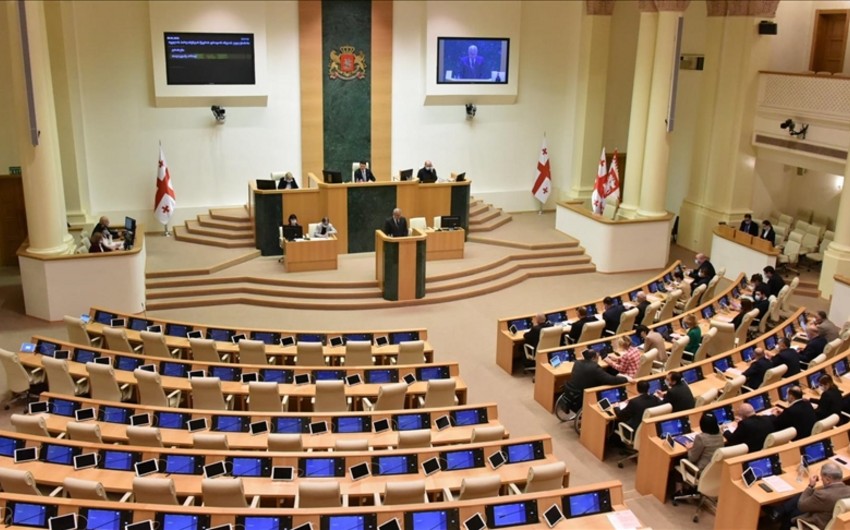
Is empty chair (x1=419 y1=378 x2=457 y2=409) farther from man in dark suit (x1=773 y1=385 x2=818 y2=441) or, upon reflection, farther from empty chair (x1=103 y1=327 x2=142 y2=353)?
empty chair (x1=103 y1=327 x2=142 y2=353)

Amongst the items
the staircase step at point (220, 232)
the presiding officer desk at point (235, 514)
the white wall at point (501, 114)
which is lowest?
the presiding officer desk at point (235, 514)

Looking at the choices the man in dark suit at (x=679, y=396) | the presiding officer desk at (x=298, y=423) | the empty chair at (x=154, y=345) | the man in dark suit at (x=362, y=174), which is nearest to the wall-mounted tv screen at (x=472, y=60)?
the man in dark suit at (x=362, y=174)

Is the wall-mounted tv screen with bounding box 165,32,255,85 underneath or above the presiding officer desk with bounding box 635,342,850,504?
above

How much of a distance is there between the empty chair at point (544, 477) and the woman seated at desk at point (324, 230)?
998 cm

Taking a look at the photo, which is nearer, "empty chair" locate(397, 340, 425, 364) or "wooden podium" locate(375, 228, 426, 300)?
"empty chair" locate(397, 340, 425, 364)

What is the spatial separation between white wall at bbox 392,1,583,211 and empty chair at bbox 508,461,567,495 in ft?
46.2

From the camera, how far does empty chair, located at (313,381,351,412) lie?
10.4 m

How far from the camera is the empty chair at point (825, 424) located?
953 centimetres


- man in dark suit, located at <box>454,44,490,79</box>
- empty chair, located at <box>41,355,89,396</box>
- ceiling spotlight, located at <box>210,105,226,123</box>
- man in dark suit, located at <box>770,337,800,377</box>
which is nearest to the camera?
empty chair, located at <box>41,355,89,396</box>

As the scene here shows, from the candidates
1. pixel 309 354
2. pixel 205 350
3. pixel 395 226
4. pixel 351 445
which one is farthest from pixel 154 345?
pixel 395 226

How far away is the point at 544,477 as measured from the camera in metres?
8.24

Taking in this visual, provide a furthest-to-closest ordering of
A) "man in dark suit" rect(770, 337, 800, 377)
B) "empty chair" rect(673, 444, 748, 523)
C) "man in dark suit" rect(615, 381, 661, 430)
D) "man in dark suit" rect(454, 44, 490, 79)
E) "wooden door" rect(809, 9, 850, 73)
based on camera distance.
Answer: "man in dark suit" rect(454, 44, 490, 79)
"wooden door" rect(809, 9, 850, 73)
"man in dark suit" rect(770, 337, 800, 377)
"man in dark suit" rect(615, 381, 661, 430)
"empty chair" rect(673, 444, 748, 523)

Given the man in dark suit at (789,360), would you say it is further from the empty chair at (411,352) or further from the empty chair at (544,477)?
the empty chair at (411,352)

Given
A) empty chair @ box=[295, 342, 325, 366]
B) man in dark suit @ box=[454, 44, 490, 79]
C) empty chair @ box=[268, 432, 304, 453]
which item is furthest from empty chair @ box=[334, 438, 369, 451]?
man in dark suit @ box=[454, 44, 490, 79]
